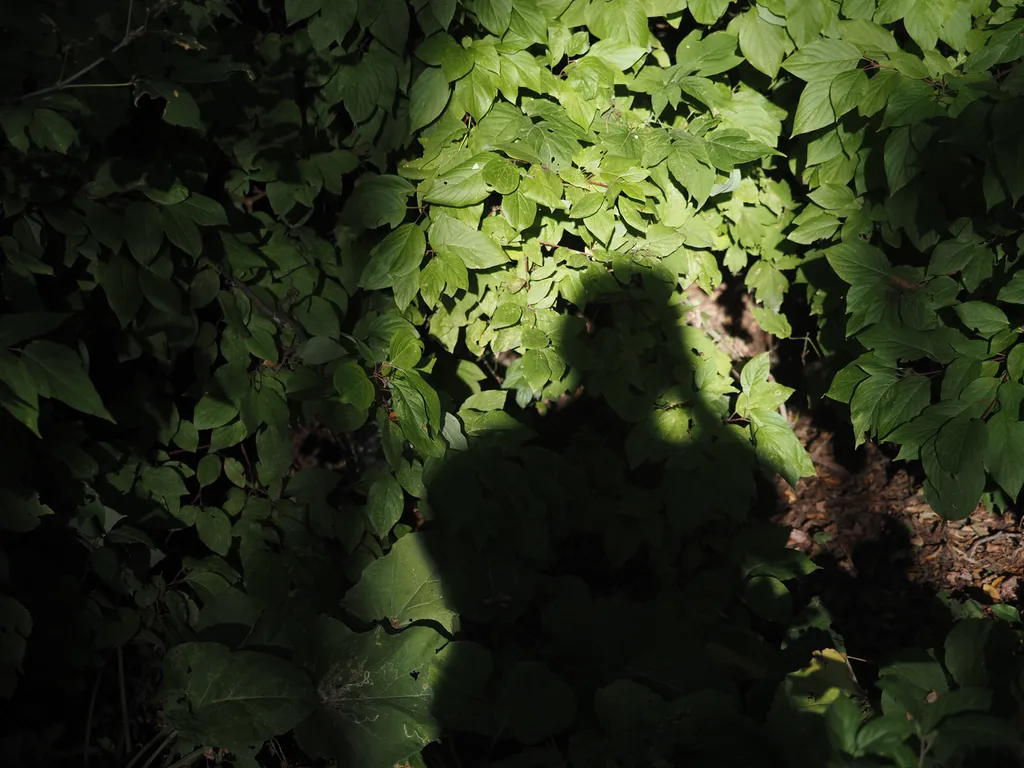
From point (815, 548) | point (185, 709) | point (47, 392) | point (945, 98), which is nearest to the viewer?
point (47, 392)

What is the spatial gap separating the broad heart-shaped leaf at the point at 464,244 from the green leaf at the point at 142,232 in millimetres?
712

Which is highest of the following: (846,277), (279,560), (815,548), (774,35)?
(774,35)

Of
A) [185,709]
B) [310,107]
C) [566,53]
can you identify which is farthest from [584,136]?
[185,709]

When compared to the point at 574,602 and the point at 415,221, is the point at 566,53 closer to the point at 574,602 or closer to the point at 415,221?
the point at 415,221

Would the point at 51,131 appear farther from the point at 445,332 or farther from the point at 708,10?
the point at 708,10

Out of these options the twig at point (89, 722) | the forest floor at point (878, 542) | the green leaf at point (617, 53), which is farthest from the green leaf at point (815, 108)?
the twig at point (89, 722)

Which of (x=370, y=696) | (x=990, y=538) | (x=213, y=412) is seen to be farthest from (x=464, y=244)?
(x=990, y=538)

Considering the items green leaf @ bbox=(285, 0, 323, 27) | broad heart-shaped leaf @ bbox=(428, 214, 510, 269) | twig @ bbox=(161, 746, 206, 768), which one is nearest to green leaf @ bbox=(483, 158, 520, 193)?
broad heart-shaped leaf @ bbox=(428, 214, 510, 269)

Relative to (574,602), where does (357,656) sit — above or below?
above

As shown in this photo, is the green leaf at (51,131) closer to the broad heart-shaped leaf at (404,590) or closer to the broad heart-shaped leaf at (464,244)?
the broad heart-shaped leaf at (464,244)

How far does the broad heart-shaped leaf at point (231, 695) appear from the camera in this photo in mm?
2025

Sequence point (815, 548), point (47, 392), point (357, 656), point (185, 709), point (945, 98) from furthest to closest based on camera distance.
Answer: point (815, 548) < point (945, 98) < point (357, 656) < point (185, 709) < point (47, 392)

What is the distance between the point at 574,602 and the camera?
2680 mm

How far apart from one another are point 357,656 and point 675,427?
116cm
